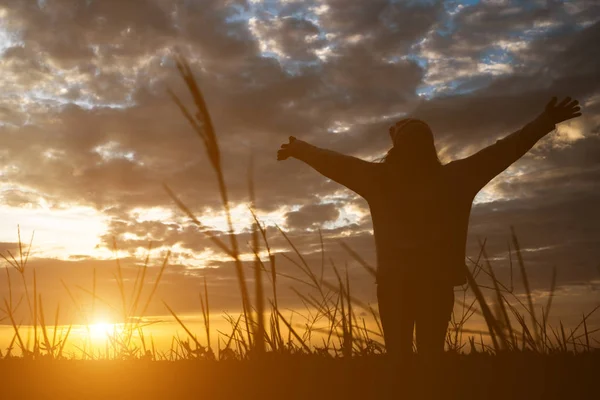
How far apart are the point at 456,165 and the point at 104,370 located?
3281mm

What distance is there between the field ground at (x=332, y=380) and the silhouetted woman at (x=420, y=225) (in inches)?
39.9

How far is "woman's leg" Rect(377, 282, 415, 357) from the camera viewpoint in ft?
16.0

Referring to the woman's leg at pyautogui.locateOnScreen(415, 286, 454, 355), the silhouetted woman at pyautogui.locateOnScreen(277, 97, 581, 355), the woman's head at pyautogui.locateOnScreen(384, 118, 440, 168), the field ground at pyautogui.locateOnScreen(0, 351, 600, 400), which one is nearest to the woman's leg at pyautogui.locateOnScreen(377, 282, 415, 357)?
the silhouetted woman at pyautogui.locateOnScreen(277, 97, 581, 355)

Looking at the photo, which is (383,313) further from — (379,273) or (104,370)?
(104,370)

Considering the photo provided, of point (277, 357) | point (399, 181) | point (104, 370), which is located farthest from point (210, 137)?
point (399, 181)

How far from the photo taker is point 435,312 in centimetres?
507

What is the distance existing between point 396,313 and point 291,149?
1.91 meters

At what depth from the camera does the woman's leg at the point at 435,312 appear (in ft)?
16.6

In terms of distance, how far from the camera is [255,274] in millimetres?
3086

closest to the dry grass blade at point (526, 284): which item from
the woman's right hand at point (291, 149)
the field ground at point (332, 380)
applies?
the field ground at point (332, 380)

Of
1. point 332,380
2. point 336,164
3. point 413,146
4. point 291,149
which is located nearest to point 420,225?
point 413,146

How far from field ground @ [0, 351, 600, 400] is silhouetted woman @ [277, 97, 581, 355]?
3.33 feet

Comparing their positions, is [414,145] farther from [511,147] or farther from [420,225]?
[511,147]

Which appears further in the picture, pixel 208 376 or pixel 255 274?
pixel 208 376
